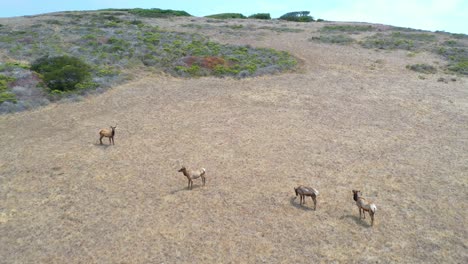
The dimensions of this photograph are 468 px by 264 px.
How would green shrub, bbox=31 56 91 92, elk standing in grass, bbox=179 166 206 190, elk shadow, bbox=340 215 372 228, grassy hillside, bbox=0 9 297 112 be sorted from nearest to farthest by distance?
1. elk shadow, bbox=340 215 372 228
2. elk standing in grass, bbox=179 166 206 190
3. green shrub, bbox=31 56 91 92
4. grassy hillside, bbox=0 9 297 112

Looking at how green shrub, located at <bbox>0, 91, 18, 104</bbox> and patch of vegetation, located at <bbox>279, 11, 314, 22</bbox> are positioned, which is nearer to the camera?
green shrub, located at <bbox>0, 91, 18, 104</bbox>

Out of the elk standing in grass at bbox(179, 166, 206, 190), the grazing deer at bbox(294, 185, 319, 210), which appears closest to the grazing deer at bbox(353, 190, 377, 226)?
the grazing deer at bbox(294, 185, 319, 210)

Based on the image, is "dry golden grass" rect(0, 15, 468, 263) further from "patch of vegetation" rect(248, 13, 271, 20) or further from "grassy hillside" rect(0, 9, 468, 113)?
"patch of vegetation" rect(248, 13, 271, 20)

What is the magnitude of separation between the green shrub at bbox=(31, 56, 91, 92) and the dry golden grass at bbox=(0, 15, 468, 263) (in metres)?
3.36

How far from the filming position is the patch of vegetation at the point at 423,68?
39.6 metres

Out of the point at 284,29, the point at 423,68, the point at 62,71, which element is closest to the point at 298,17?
the point at 284,29

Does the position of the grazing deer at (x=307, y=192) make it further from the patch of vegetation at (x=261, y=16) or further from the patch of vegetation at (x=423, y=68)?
the patch of vegetation at (x=261, y=16)

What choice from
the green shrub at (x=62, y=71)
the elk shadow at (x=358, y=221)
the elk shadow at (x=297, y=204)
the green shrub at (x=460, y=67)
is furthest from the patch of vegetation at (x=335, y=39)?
the elk shadow at (x=358, y=221)

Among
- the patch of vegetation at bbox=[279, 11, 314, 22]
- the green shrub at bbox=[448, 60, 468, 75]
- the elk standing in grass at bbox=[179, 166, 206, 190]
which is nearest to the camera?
the elk standing in grass at bbox=[179, 166, 206, 190]

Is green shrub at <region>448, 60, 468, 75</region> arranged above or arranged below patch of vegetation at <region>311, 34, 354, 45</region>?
below

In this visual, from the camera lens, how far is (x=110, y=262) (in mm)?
12305

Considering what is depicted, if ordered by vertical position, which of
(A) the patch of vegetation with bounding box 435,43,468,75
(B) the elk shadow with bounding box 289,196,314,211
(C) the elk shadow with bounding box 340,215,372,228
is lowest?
(B) the elk shadow with bounding box 289,196,314,211

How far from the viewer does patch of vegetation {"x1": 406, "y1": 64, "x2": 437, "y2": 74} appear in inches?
1558

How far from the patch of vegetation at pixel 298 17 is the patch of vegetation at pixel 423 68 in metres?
45.0
